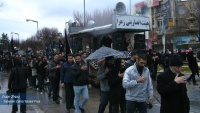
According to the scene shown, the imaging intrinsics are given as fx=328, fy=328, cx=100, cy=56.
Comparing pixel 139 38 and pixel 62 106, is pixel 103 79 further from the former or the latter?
pixel 139 38

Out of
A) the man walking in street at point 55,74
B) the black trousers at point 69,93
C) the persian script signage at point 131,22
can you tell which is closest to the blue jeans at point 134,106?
the black trousers at point 69,93

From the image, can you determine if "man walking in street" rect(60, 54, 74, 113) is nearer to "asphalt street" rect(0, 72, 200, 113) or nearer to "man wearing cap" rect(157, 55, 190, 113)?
"asphalt street" rect(0, 72, 200, 113)

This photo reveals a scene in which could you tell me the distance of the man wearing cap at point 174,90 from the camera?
4738 millimetres

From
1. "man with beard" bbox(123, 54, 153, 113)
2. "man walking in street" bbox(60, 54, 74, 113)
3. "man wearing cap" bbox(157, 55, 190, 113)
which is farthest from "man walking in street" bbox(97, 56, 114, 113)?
"man wearing cap" bbox(157, 55, 190, 113)

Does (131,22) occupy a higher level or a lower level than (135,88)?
higher

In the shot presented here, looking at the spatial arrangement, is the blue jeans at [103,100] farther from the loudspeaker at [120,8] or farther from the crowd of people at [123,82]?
the loudspeaker at [120,8]

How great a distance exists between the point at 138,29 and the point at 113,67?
20.8ft

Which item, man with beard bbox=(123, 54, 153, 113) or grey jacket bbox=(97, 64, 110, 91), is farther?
grey jacket bbox=(97, 64, 110, 91)

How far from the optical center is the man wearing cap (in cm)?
474

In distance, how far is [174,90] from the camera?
4.73m

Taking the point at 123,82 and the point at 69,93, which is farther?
the point at 69,93

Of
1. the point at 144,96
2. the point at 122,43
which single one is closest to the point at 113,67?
the point at 144,96

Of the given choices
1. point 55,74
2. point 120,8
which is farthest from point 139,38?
point 55,74

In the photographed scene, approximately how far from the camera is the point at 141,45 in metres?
13.5
